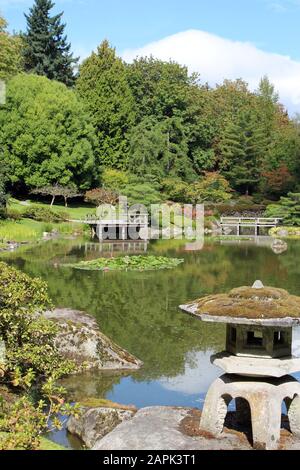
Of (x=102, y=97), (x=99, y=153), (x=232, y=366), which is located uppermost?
(x=102, y=97)

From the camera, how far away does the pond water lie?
9352 millimetres

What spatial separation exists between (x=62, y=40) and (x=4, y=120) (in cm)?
1387

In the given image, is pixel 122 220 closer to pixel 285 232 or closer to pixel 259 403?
pixel 285 232

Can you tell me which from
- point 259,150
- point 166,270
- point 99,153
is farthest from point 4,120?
point 166,270

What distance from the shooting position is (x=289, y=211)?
128ft

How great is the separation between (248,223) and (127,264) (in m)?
18.6

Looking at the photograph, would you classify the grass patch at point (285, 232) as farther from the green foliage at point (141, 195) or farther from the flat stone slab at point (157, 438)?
the flat stone slab at point (157, 438)

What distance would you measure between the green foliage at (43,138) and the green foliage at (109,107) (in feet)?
13.6

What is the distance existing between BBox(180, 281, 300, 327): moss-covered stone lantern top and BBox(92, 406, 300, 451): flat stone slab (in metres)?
1.28

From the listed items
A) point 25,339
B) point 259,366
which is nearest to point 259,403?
point 259,366

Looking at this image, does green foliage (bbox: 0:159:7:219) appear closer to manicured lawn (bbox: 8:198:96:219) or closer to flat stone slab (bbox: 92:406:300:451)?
manicured lawn (bbox: 8:198:96:219)

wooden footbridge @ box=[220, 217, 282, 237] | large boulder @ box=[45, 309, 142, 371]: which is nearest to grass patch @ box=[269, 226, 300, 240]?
wooden footbridge @ box=[220, 217, 282, 237]

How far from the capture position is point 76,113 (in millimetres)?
41062
